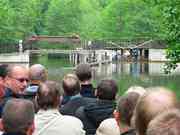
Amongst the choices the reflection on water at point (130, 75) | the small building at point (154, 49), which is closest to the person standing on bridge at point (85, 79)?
the reflection on water at point (130, 75)

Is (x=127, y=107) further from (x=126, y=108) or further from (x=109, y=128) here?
(x=109, y=128)

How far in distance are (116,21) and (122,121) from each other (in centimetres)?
7760

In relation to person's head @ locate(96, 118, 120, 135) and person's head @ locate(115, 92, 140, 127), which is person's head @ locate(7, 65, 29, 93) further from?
person's head @ locate(115, 92, 140, 127)

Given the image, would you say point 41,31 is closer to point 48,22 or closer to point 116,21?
point 48,22

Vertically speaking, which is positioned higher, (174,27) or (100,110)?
(174,27)

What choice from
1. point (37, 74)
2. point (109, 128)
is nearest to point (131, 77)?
point (37, 74)

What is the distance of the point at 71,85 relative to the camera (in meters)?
6.25

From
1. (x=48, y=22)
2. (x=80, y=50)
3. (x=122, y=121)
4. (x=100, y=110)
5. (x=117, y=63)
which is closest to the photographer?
(x=122, y=121)

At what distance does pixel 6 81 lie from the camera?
5988 millimetres

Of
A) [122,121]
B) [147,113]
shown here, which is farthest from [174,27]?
[147,113]

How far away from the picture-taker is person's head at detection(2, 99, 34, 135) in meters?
3.81

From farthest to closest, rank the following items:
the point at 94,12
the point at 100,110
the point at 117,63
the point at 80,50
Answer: the point at 94,12 < the point at 80,50 < the point at 117,63 < the point at 100,110

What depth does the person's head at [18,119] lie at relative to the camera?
150 inches

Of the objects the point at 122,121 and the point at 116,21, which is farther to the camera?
the point at 116,21
